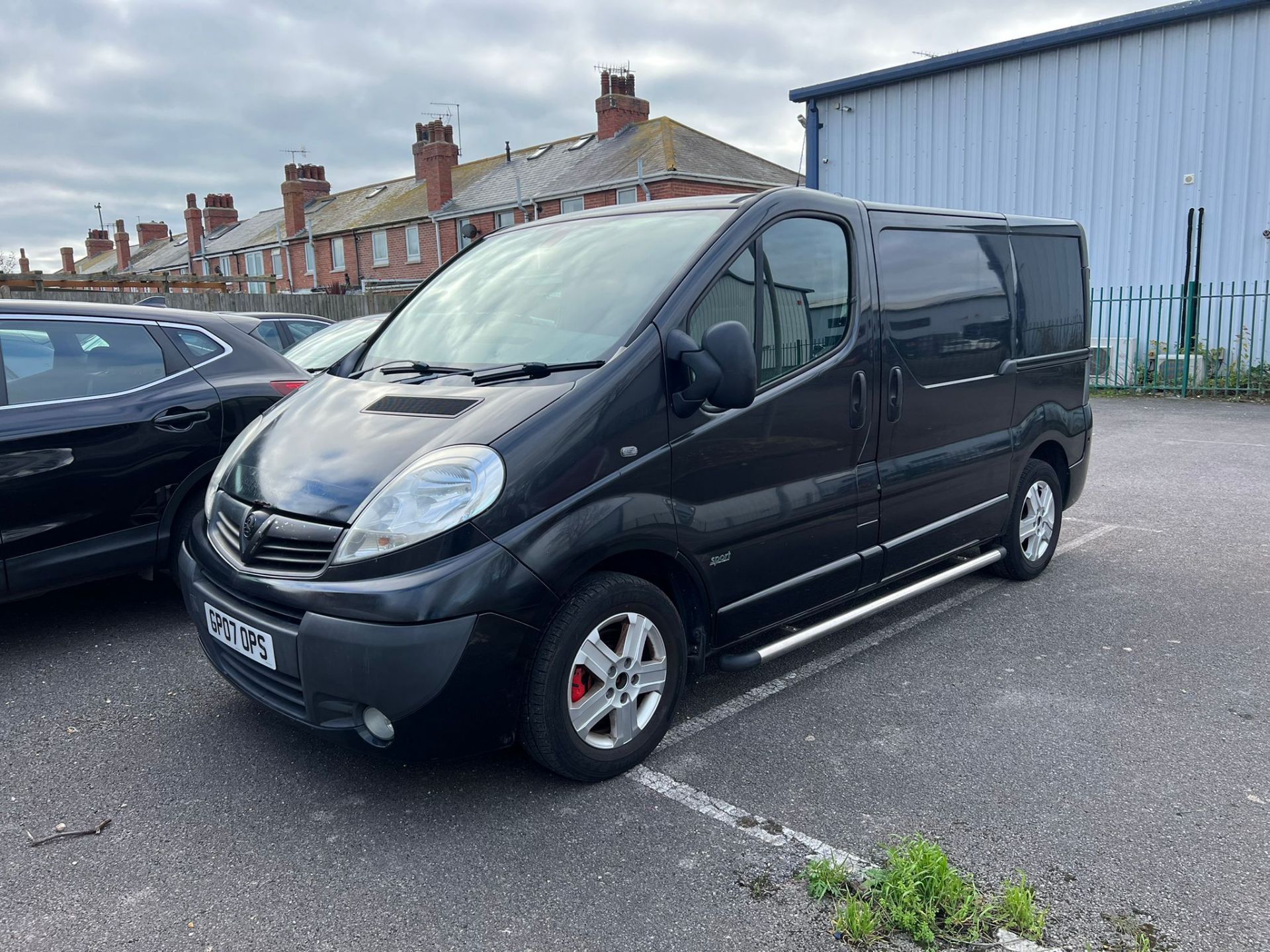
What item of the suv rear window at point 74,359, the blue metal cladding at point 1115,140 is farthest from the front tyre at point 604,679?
the blue metal cladding at point 1115,140

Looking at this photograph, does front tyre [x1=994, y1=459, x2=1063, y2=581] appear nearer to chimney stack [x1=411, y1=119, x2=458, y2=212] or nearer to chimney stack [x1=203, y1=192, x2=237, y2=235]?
chimney stack [x1=411, y1=119, x2=458, y2=212]

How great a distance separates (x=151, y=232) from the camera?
6297 cm

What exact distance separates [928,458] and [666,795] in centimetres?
211

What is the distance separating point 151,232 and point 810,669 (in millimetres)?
69449

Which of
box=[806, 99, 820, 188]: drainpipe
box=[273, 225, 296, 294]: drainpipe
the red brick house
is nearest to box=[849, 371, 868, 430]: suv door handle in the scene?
box=[806, 99, 820, 188]: drainpipe

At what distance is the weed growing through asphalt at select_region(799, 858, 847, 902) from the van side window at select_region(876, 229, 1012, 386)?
2.31 meters

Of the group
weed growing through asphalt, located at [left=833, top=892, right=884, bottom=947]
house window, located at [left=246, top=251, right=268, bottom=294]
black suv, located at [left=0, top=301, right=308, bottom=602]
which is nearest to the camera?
weed growing through asphalt, located at [left=833, top=892, right=884, bottom=947]

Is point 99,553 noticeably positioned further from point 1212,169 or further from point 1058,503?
point 1212,169

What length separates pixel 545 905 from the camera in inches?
99.7

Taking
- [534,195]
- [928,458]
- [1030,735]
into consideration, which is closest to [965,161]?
[928,458]

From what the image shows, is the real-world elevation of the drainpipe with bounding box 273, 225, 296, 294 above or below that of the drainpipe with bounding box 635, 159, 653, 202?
below

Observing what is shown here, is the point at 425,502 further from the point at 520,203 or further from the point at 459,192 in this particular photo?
the point at 459,192

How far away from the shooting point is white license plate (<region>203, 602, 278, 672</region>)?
9.66ft

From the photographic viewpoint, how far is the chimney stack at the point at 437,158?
3834 cm
